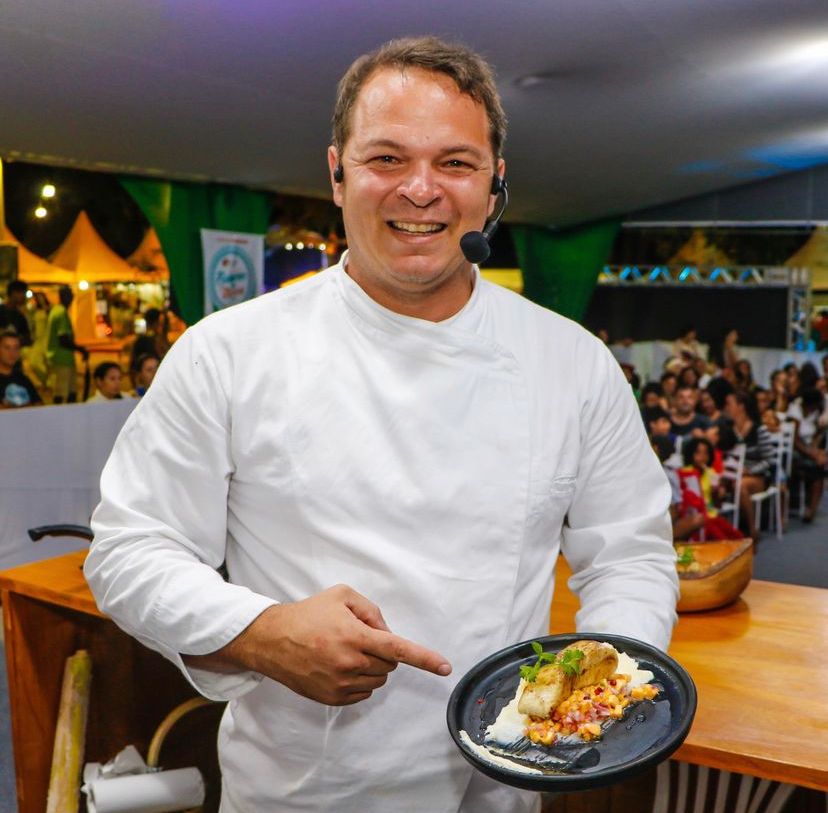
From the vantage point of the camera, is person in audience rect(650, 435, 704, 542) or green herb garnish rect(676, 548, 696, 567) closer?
green herb garnish rect(676, 548, 696, 567)

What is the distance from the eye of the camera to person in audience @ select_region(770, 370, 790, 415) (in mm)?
7578

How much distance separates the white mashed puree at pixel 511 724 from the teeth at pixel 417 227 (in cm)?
53

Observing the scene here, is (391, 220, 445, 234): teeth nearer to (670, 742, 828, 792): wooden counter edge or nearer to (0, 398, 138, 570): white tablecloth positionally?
(670, 742, 828, 792): wooden counter edge

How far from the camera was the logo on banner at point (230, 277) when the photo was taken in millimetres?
6023

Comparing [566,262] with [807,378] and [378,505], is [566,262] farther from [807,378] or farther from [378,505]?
[378,505]

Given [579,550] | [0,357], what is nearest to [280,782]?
[579,550]

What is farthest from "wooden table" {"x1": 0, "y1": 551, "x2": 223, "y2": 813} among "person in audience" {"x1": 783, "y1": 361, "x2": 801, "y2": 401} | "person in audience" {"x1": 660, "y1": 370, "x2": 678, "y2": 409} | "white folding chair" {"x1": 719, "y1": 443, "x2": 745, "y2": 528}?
"person in audience" {"x1": 783, "y1": 361, "x2": 801, "y2": 401}

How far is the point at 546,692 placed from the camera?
1066 mm

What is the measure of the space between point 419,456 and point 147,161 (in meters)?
4.55

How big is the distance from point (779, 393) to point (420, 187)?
283 inches

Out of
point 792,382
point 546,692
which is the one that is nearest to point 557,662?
point 546,692

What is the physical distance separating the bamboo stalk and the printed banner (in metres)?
3.91

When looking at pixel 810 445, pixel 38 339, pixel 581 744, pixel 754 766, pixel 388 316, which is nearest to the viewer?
pixel 581 744

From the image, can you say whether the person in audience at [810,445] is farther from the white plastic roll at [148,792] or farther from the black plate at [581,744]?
the black plate at [581,744]
